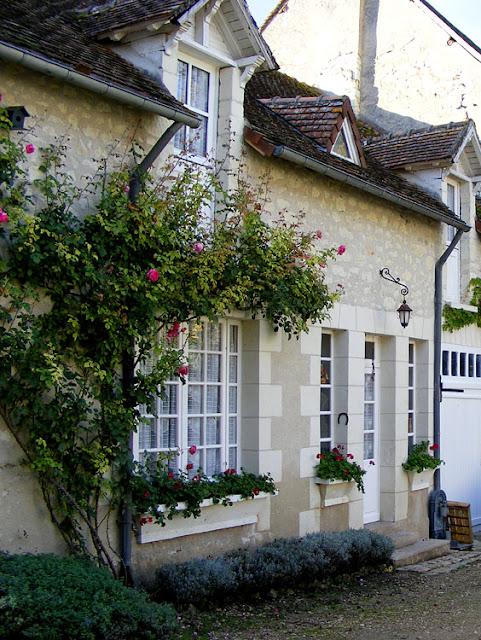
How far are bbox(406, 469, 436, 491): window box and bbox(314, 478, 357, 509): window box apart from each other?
1.49 meters

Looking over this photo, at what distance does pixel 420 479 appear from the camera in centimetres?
1084

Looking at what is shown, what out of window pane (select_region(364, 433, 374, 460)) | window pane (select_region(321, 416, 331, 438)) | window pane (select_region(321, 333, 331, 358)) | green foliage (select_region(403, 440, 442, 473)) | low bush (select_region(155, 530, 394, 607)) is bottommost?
low bush (select_region(155, 530, 394, 607))

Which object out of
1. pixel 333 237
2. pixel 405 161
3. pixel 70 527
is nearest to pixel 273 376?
pixel 333 237

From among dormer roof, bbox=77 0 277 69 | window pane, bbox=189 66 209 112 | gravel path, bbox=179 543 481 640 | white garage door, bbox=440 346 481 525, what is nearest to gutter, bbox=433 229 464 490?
white garage door, bbox=440 346 481 525

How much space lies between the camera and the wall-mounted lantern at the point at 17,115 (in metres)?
5.77

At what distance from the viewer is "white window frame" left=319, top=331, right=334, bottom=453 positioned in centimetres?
952

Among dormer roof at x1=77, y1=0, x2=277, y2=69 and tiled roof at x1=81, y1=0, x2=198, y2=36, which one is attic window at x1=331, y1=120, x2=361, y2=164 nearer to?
dormer roof at x1=77, y1=0, x2=277, y2=69

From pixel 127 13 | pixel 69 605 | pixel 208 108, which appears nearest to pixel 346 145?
pixel 208 108

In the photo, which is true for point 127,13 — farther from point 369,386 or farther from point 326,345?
point 369,386

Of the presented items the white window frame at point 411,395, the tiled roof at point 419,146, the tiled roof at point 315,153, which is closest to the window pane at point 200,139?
the tiled roof at point 315,153

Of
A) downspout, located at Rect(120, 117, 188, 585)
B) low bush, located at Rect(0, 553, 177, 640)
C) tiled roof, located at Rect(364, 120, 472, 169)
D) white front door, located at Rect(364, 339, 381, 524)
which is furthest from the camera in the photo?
tiled roof, located at Rect(364, 120, 472, 169)

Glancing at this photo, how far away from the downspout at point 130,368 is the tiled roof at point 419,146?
5602mm

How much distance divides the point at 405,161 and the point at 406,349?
272 cm

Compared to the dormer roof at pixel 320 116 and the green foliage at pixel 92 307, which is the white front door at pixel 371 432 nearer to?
the dormer roof at pixel 320 116
